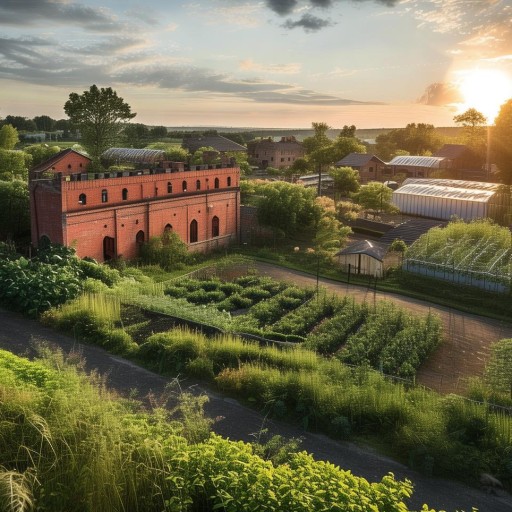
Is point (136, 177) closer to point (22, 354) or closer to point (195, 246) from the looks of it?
point (195, 246)

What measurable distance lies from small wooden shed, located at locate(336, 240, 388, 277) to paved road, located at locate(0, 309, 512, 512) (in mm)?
16816

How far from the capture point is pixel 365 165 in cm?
7444

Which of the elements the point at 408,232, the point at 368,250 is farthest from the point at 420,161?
the point at 368,250

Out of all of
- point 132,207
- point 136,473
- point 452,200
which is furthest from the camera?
point 452,200

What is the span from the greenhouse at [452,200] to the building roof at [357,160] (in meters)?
18.7

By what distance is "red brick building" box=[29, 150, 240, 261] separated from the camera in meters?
30.2

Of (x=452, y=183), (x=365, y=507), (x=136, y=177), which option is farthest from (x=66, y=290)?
(x=452, y=183)

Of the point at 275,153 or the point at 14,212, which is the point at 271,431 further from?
the point at 275,153

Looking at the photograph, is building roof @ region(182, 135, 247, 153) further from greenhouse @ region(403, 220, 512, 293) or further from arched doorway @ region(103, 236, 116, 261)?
arched doorway @ region(103, 236, 116, 261)

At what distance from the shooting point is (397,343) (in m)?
21.2

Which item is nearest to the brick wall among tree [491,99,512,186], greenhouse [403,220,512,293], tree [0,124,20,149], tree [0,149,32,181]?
greenhouse [403,220,512,293]

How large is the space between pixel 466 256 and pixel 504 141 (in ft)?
89.4

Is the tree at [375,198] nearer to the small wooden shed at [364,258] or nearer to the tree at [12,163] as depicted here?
the small wooden shed at [364,258]

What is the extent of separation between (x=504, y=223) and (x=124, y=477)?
45.2 meters
